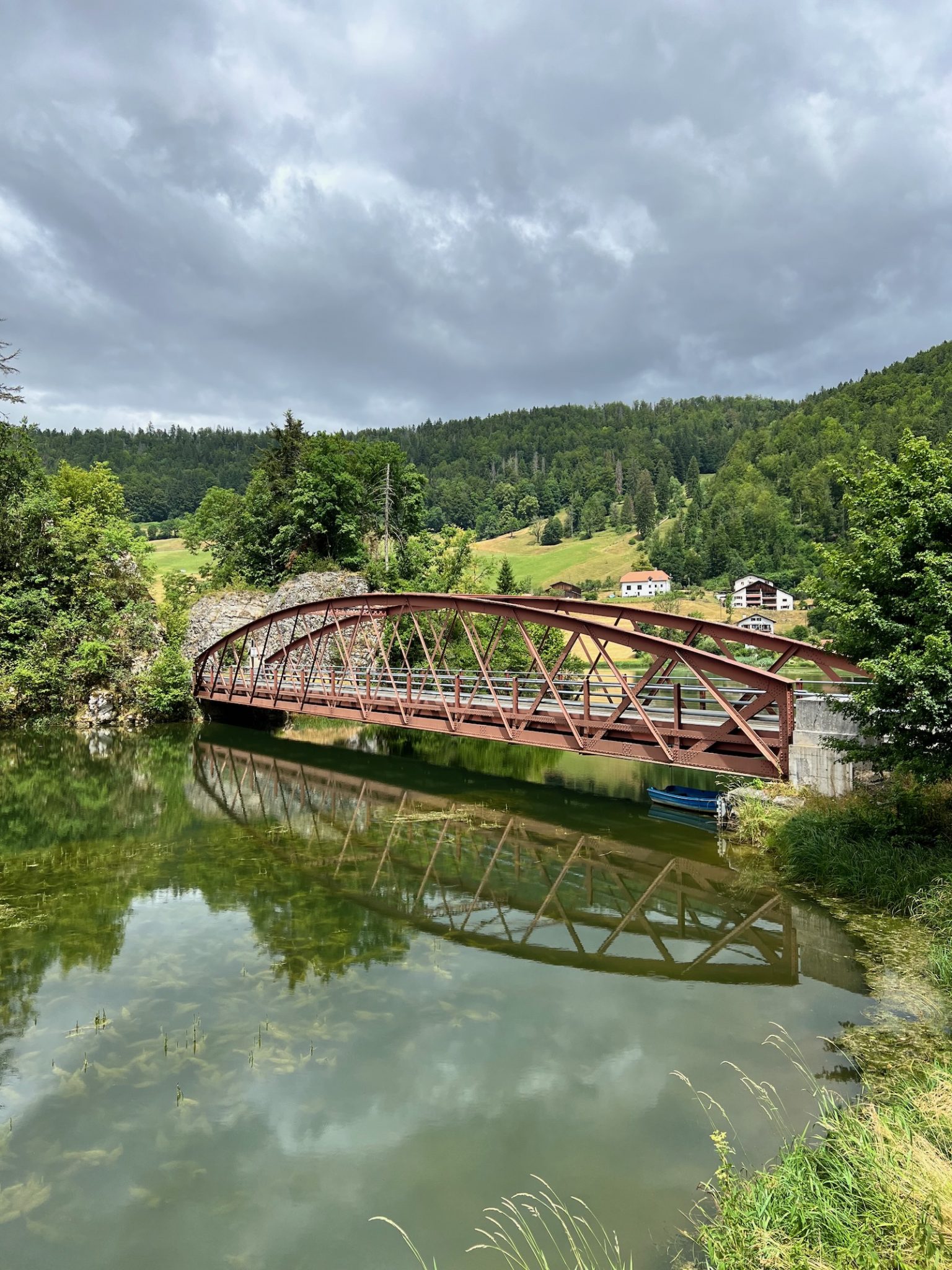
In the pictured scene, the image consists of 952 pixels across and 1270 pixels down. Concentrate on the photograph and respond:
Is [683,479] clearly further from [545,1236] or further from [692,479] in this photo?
[545,1236]

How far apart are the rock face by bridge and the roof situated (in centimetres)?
7422

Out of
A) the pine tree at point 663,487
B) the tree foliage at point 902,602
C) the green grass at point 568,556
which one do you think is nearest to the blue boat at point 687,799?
the tree foliage at point 902,602

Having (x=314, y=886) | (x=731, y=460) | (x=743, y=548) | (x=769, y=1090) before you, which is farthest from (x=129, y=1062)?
(x=731, y=460)

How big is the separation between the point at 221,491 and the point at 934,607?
59260mm

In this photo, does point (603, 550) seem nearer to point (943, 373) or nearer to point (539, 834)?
point (943, 373)

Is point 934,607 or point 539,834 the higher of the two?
point 934,607

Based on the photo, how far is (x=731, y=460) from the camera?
163 m

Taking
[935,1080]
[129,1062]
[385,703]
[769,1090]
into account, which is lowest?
[129,1062]

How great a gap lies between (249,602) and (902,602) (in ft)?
131

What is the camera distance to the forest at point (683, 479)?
407 feet

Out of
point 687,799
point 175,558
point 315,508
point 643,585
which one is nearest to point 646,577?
point 643,585

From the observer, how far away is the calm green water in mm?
6273

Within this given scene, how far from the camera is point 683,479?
187625 mm

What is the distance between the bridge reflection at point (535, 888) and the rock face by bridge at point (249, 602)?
928 inches
